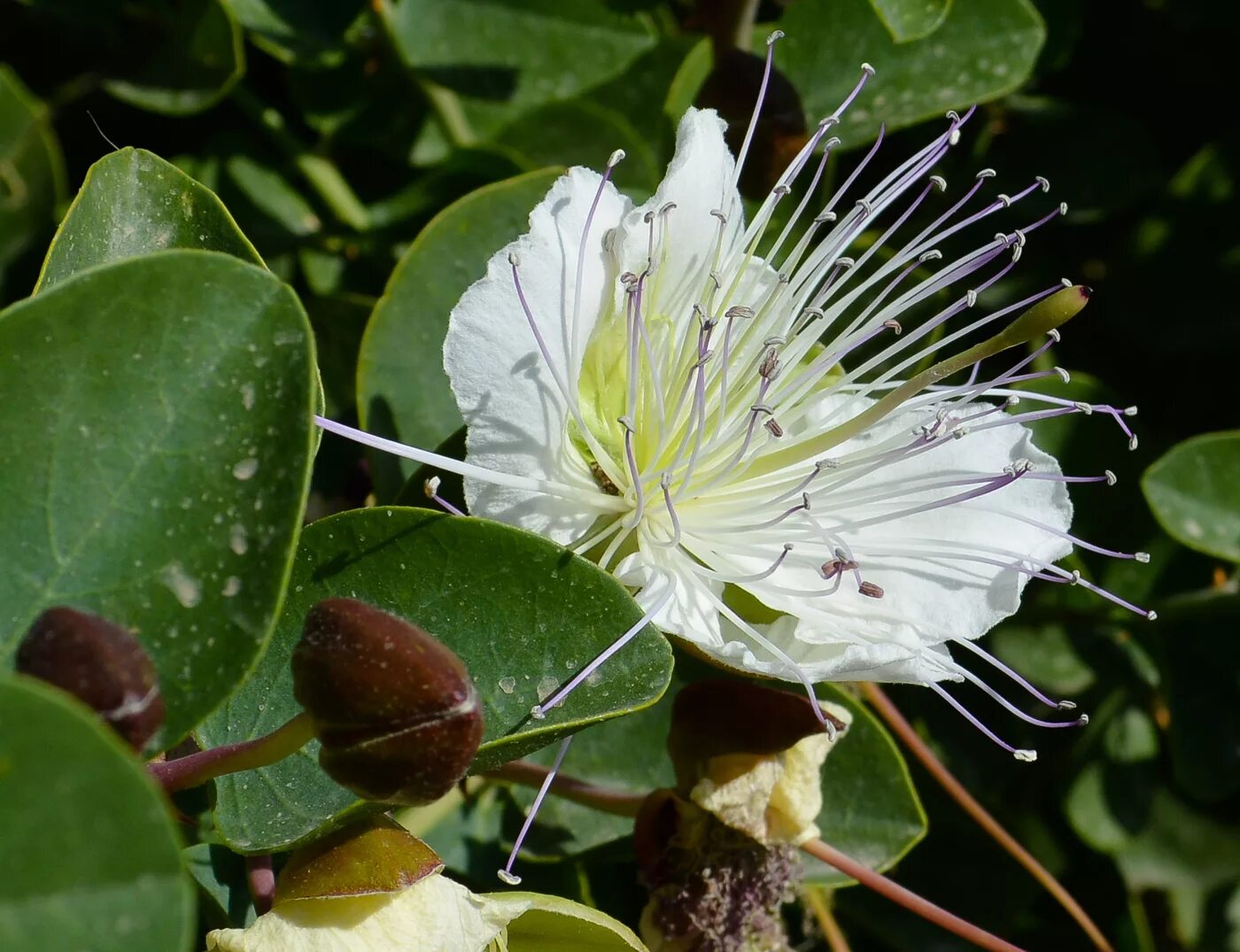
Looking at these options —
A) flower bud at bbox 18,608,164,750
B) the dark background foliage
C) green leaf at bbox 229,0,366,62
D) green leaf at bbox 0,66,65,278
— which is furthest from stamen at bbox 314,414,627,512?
green leaf at bbox 0,66,65,278

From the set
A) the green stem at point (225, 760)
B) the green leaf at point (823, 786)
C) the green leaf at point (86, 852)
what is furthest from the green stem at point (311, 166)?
the green leaf at point (86, 852)

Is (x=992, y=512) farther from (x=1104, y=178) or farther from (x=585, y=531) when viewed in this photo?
(x=1104, y=178)

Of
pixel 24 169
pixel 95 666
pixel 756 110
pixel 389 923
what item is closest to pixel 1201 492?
pixel 756 110

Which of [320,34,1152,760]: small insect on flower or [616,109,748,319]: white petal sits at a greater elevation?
[616,109,748,319]: white petal

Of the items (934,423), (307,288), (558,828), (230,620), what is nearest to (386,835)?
(230,620)

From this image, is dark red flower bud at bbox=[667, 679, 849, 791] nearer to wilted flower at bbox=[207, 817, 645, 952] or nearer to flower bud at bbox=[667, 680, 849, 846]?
flower bud at bbox=[667, 680, 849, 846]
